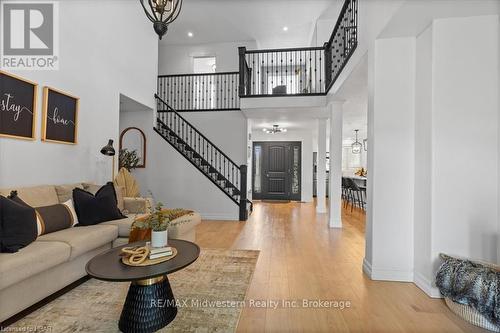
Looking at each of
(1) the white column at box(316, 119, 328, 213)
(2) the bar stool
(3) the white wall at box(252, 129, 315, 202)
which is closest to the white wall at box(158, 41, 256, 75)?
(3) the white wall at box(252, 129, 315, 202)

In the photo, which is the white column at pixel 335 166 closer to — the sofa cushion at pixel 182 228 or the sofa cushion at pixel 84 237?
the sofa cushion at pixel 182 228

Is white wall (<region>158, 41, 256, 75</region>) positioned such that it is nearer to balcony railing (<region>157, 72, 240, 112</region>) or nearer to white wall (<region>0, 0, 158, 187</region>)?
balcony railing (<region>157, 72, 240, 112</region>)

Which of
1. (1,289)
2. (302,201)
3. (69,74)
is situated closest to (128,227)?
(1,289)

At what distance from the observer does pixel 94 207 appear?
299 cm

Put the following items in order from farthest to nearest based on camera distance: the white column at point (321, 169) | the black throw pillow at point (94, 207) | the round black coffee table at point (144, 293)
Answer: the white column at point (321, 169) → the black throw pillow at point (94, 207) → the round black coffee table at point (144, 293)

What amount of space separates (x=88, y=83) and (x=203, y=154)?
10.8ft

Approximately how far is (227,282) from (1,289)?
1783 millimetres

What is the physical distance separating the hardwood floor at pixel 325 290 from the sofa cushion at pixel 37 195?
2084mm

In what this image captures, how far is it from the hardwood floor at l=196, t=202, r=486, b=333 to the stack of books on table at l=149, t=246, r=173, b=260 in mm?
807

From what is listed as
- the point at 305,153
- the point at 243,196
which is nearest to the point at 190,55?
the point at 305,153

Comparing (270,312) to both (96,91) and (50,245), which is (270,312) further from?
(96,91)

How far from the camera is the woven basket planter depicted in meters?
1.92

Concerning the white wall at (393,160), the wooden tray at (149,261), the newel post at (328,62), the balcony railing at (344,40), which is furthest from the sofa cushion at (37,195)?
the newel post at (328,62)

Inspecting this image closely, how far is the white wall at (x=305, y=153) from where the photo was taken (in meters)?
9.02
